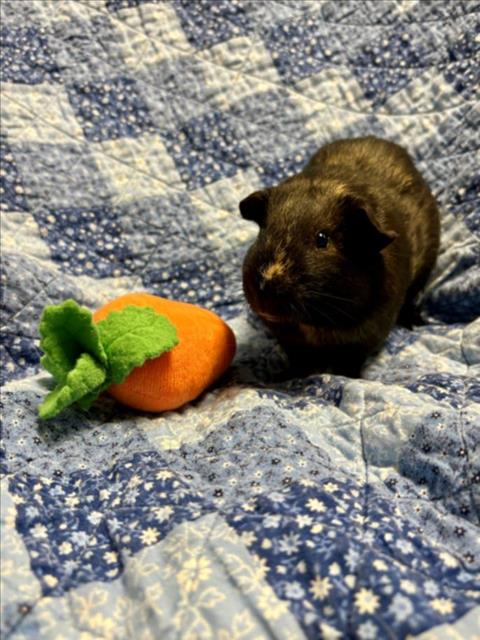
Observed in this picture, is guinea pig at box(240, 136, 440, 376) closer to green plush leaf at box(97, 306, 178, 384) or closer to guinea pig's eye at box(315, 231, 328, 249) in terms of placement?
guinea pig's eye at box(315, 231, 328, 249)

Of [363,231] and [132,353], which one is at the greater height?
[363,231]

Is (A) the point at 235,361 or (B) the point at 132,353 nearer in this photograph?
(B) the point at 132,353

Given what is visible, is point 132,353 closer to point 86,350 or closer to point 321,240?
point 86,350

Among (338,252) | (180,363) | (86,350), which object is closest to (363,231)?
(338,252)

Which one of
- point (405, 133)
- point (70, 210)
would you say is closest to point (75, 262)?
point (70, 210)

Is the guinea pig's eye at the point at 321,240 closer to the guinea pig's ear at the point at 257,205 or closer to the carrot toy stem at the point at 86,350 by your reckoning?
the guinea pig's ear at the point at 257,205

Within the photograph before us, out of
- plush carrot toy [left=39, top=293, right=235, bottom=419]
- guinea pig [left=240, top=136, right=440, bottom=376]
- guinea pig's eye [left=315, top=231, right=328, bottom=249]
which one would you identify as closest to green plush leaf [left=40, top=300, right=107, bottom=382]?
plush carrot toy [left=39, top=293, right=235, bottom=419]
